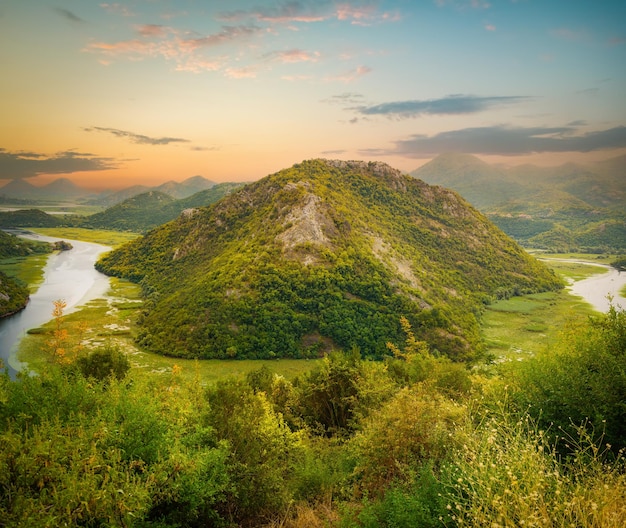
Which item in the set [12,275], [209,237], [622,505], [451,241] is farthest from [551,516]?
[12,275]

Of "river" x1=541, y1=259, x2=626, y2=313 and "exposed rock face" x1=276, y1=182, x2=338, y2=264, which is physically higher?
"exposed rock face" x1=276, y1=182, x2=338, y2=264

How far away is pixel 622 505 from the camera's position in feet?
26.9

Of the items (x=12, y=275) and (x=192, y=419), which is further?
(x=12, y=275)

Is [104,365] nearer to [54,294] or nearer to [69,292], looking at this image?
[54,294]

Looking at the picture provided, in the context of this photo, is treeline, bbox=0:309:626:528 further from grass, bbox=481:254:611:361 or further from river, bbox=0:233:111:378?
grass, bbox=481:254:611:361

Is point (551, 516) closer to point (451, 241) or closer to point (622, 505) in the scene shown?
point (622, 505)

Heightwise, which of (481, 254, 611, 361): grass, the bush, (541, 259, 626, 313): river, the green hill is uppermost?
the bush

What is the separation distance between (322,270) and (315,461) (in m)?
78.5

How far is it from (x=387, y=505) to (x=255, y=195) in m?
131

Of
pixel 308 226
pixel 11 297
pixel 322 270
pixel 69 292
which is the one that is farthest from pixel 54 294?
pixel 322 270

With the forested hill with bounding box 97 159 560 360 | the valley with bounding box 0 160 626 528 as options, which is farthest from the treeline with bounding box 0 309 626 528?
the forested hill with bounding box 97 159 560 360

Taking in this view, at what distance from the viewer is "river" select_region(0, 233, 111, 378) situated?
8112 centimetres

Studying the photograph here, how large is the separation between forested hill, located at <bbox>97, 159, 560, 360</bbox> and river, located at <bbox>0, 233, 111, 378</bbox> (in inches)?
539

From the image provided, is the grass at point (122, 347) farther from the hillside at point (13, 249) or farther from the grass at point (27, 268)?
the hillside at point (13, 249)
